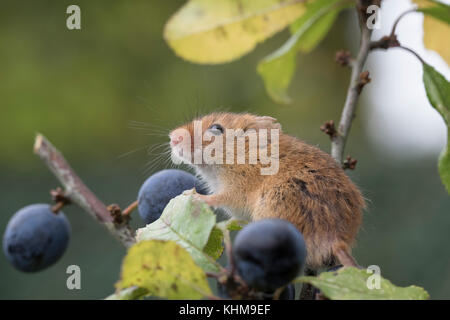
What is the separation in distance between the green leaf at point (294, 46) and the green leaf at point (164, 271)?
116cm

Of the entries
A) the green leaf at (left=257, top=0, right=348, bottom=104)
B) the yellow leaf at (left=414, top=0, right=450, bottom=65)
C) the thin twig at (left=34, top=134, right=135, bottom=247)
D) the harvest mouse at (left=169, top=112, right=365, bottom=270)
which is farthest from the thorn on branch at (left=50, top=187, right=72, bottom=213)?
the yellow leaf at (left=414, top=0, right=450, bottom=65)

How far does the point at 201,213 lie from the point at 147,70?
10722mm

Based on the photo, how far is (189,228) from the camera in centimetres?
118

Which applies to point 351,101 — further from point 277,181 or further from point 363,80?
point 277,181

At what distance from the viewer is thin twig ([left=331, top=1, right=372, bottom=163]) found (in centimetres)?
175

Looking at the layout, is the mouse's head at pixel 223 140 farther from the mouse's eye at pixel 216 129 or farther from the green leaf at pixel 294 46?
the green leaf at pixel 294 46

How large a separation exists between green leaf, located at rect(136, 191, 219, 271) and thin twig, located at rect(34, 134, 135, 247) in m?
0.42

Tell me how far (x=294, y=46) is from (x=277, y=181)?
690 millimetres

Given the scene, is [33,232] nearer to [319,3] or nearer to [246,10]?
[246,10]

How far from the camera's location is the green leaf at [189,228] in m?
1.14

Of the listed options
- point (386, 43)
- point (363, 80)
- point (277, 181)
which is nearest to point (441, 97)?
point (363, 80)

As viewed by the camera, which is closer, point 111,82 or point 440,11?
point 440,11
